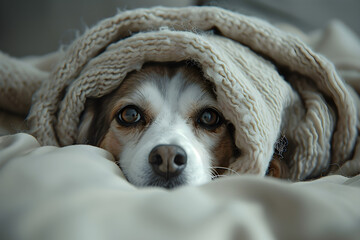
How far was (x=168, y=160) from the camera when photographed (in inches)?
35.6

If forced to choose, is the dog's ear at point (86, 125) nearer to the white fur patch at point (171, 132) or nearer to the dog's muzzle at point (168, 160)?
the white fur patch at point (171, 132)

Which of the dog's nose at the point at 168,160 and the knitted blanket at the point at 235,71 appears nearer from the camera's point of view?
the dog's nose at the point at 168,160

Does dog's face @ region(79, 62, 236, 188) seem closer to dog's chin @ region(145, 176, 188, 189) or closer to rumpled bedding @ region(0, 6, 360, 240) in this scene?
dog's chin @ region(145, 176, 188, 189)

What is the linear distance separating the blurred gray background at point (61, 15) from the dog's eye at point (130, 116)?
4.85 feet

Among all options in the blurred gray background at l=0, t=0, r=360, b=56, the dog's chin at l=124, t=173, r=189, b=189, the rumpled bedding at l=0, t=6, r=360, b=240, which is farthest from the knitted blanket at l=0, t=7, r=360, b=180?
the blurred gray background at l=0, t=0, r=360, b=56

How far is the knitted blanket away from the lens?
1.05 m

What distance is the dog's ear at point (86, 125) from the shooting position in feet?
3.84

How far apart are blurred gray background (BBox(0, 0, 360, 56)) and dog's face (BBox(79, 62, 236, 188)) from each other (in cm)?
142

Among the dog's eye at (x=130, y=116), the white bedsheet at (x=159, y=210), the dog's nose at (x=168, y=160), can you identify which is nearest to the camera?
the white bedsheet at (x=159, y=210)

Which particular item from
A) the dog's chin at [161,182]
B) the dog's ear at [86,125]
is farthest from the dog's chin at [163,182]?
the dog's ear at [86,125]

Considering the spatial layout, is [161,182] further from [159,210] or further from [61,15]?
[61,15]

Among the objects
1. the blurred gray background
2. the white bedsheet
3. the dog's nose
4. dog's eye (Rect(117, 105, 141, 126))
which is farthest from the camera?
→ the blurred gray background

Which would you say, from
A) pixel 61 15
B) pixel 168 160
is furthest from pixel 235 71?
pixel 61 15

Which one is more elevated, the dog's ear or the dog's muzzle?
the dog's muzzle
